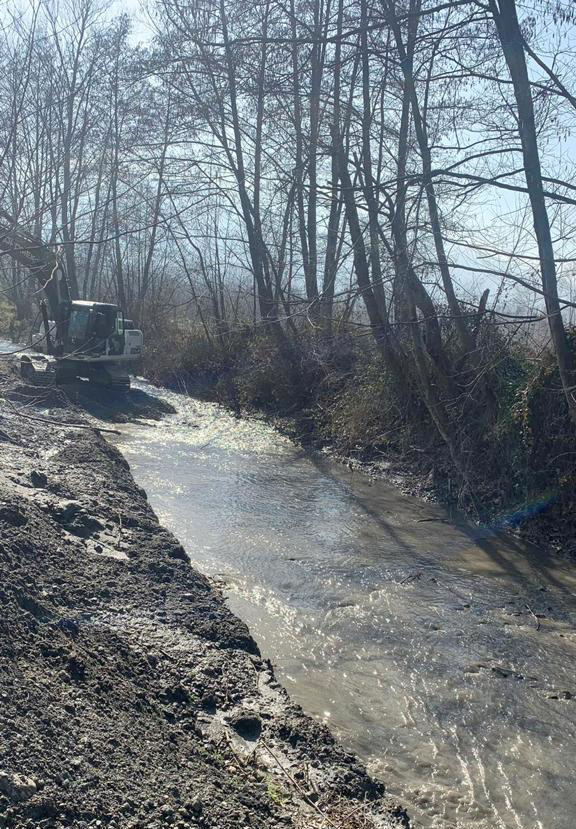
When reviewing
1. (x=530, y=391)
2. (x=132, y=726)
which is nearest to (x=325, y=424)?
(x=530, y=391)

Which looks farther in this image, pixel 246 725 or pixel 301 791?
pixel 246 725

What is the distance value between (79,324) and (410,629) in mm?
16277

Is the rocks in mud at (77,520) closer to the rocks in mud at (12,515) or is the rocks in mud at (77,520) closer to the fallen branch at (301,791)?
the rocks in mud at (12,515)

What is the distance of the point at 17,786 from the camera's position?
11.5 ft

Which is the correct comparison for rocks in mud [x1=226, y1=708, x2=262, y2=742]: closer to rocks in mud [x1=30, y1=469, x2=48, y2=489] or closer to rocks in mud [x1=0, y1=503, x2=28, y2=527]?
rocks in mud [x1=0, y1=503, x2=28, y2=527]

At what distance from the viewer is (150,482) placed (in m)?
13.8

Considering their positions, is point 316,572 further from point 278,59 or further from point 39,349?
point 39,349

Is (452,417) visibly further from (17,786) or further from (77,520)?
(17,786)

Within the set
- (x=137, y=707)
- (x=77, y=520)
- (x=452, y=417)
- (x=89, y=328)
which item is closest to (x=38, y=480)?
(x=77, y=520)

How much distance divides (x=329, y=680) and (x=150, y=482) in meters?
7.64

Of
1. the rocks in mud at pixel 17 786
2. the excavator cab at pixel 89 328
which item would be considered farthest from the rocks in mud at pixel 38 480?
the excavator cab at pixel 89 328

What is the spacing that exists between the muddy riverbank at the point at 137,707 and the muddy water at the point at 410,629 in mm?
588

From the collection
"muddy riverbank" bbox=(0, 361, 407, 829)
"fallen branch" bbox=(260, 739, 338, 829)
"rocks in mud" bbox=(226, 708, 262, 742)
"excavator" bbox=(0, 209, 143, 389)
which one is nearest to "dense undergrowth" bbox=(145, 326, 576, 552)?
"excavator" bbox=(0, 209, 143, 389)

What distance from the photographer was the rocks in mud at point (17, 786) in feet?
11.3
